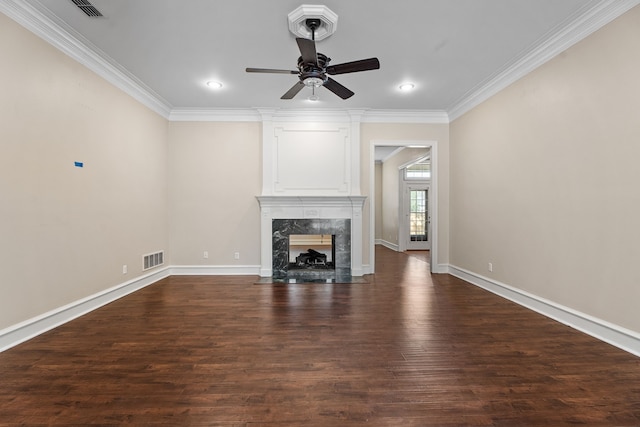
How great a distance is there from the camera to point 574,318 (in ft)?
8.89

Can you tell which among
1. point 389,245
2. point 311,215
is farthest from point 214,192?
point 389,245

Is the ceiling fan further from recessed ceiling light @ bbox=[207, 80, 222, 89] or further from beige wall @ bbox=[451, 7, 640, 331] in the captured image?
beige wall @ bbox=[451, 7, 640, 331]

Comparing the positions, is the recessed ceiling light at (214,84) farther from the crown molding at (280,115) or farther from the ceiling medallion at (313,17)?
the ceiling medallion at (313,17)

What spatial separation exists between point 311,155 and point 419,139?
2005mm

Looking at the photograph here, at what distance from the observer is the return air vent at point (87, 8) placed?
7.82 ft

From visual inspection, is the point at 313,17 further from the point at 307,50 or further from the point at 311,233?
the point at 311,233

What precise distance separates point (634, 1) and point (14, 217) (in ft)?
17.8

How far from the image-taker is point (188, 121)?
493 cm

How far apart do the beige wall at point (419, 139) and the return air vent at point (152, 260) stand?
350 cm

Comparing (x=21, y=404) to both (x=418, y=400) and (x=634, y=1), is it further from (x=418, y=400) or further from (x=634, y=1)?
(x=634, y=1)

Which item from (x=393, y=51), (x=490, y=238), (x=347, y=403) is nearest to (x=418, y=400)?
(x=347, y=403)

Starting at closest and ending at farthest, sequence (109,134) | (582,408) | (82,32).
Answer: (582,408) < (82,32) < (109,134)

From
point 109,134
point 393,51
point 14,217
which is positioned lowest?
point 14,217

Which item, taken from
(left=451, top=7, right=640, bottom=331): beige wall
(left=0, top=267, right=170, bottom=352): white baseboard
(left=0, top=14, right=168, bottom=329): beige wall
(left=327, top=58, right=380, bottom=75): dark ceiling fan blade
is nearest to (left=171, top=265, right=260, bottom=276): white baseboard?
(left=0, top=267, right=170, bottom=352): white baseboard
